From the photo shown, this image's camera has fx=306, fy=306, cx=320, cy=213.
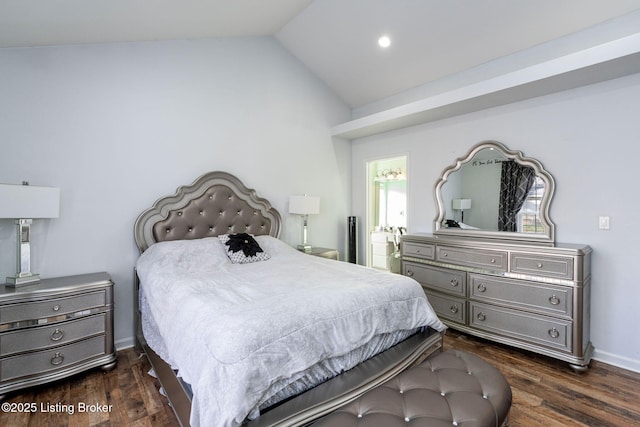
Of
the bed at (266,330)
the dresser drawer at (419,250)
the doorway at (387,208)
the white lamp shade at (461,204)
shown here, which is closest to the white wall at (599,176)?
the white lamp shade at (461,204)

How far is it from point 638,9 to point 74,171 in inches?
190

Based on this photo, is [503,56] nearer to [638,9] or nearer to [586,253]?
[638,9]

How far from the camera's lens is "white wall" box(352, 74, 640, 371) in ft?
8.39

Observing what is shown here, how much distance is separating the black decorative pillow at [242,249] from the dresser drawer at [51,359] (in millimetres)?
1202

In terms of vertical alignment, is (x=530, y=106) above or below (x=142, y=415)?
above

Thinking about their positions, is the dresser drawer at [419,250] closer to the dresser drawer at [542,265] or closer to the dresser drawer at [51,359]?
the dresser drawer at [542,265]

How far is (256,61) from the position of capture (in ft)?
12.6

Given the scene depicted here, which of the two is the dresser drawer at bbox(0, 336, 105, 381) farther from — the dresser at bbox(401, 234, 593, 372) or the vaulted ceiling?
the dresser at bbox(401, 234, 593, 372)

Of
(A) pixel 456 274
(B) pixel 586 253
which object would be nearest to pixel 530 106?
(B) pixel 586 253

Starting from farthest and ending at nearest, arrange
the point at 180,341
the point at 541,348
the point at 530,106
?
1. the point at 530,106
2. the point at 541,348
3. the point at 180,341

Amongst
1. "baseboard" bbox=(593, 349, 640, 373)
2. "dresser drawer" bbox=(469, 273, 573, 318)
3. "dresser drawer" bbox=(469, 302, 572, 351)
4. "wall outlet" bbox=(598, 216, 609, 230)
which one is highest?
"wall outlet" bbox=(598, 216, 609, 230)

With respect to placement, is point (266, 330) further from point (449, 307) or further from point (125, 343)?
point (449, 307)

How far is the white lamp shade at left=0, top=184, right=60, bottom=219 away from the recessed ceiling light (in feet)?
11.4

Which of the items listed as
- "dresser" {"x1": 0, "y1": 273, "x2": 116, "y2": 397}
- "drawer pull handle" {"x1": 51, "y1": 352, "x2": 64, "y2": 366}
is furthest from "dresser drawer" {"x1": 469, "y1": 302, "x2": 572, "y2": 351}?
"drawer pull handle" {"x1": 51, "y1": 352, "x2": 64, "y2": 366}
